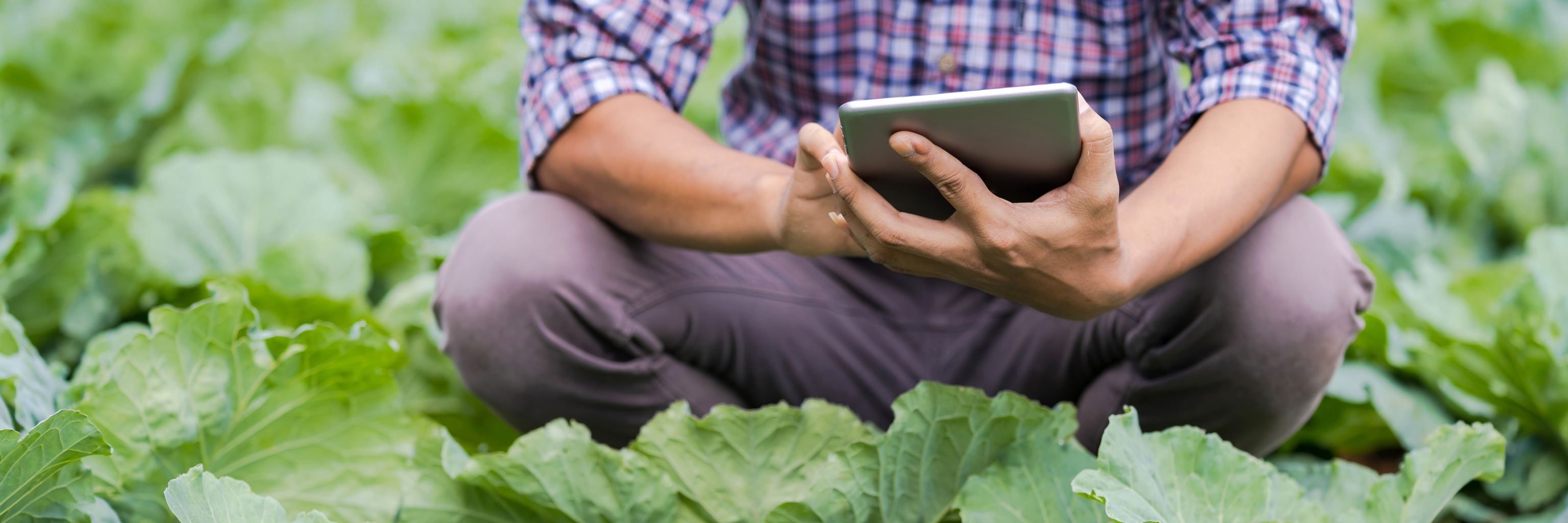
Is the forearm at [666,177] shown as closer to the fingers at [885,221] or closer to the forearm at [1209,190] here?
the fingers at [885,221]

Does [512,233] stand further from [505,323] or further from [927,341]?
[927,341]

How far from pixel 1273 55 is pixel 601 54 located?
642 millimetres

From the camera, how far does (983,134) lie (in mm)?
831

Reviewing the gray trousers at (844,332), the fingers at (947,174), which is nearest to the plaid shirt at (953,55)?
the gray trousers at (844,332)

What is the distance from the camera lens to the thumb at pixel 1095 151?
32.2 inches

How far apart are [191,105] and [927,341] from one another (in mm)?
1818

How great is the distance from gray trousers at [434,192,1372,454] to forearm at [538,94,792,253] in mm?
54

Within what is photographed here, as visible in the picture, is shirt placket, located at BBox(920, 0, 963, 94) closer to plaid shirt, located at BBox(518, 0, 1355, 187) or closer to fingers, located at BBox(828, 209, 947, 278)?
plaid shirt, located at BBox(518, 0, 1355, 187)

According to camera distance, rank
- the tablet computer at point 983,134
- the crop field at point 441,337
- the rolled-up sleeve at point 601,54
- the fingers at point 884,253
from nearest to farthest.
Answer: the tablet computer at point 983,134, the fingers at point 884,253, the crop field at point 441,337, the rolled-up sleeve at point 601,54

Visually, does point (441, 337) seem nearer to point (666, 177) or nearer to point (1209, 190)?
point (666, 177)

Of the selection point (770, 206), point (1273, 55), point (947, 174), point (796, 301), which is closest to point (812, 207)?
point (770, 206)

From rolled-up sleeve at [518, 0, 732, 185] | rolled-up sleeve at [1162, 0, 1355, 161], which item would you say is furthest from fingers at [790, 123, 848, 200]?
rolled-up sleeve at [1162, 0, 1355, 161]

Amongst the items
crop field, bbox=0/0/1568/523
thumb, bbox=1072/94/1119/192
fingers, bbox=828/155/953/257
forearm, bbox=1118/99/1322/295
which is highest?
thumb, bbox=1072/94/1119/192

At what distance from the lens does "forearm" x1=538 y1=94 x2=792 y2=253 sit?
1.02 metres
